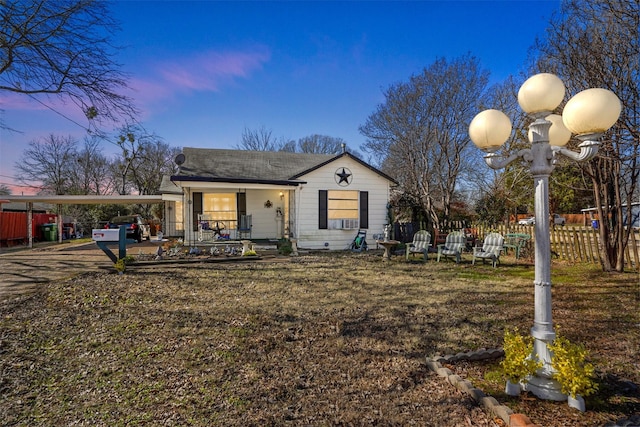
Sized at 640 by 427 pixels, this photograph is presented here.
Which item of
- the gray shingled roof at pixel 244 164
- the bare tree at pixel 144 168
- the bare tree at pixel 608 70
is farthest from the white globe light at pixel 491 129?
the bare tree at pixel 144 168

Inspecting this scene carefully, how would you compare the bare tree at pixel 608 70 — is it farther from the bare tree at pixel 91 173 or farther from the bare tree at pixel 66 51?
the bare tree at pixel 91 173

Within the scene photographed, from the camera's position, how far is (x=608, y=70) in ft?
23.3

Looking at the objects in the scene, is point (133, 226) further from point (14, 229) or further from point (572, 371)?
point (572, 371)

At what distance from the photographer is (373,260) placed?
1083cm

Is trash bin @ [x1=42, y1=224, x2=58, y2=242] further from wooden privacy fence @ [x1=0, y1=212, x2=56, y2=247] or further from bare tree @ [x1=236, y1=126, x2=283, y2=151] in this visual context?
bare tree @ [x1=236, y1=126, x2=283, y2=151]

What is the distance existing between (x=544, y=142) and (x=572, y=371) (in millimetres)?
1881

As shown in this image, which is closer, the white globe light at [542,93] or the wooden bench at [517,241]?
the white globe light at [542,93]

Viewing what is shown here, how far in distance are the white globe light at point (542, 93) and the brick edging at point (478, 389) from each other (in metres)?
2.52

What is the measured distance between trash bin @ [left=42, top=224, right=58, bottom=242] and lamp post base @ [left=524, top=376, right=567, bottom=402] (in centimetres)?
2447

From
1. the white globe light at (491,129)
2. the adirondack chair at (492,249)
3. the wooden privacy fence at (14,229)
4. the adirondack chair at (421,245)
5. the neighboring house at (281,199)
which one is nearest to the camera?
the white globe light at (491,129)

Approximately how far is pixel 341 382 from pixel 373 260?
25.7 ft

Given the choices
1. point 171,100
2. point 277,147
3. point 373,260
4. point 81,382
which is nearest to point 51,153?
point 277,147

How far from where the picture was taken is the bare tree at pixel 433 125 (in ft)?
46.6

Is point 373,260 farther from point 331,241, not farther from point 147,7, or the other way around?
point 147,7
